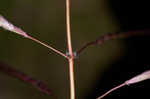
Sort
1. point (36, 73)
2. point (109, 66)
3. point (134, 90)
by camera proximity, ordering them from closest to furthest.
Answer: point (134, 90)
point (36, 73)
point (109, 66)

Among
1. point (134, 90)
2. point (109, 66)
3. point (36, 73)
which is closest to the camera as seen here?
point (134, 90)

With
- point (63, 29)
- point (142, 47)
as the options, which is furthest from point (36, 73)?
point (142, 47)

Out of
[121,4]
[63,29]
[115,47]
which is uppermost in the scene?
[121,4]

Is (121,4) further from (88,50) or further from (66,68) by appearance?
(66,68)

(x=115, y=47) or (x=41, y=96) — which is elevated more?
(x=115, y=47)

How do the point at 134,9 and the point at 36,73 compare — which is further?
the point at 134,9
